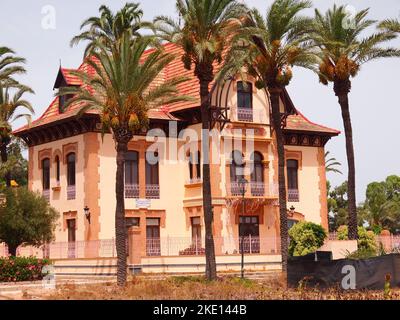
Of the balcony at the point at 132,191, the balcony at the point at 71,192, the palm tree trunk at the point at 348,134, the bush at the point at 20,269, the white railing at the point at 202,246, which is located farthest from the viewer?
the balcony at the point at 71,192

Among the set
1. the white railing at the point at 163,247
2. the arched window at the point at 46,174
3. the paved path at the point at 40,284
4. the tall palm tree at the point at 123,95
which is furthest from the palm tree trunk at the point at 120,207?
the arched window at the point at 46,174

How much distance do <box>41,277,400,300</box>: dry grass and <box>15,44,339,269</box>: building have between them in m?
11.0

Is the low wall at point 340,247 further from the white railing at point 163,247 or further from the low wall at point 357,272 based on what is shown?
the low wall at point 357,272

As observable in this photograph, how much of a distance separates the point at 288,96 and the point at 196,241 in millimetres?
10544

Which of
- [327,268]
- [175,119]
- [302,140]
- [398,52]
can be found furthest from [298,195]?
[327,268]

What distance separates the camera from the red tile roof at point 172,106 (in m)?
42.4

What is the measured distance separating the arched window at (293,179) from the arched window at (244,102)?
453 cm

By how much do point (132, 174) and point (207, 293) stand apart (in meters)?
17.5

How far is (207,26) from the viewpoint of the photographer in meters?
32.8

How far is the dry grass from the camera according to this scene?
2430 centimetres

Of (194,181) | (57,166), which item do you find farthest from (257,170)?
(57,166)

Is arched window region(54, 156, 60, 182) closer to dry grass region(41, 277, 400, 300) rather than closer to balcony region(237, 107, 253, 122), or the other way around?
balcony region(237, 107, 253, 122)

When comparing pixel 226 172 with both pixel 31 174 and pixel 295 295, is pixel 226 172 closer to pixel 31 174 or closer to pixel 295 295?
pixel 31 174

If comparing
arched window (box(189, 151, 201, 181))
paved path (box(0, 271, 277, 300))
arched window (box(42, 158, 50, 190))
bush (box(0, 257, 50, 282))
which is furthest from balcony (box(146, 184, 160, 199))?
bush (box(0, 257, 50, 282))
